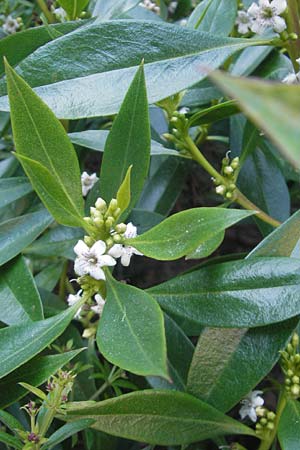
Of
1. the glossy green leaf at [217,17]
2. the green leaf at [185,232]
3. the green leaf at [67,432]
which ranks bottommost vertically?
the green leaf at [67,432]

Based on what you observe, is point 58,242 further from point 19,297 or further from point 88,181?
point 19,297

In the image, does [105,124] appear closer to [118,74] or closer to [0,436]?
[118,74]

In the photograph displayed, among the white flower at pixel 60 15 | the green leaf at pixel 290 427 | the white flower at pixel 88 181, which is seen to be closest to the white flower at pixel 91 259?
the green leaf at pixel 290 427

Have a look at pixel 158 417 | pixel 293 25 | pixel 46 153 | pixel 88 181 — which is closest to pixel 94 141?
pixel 88 181

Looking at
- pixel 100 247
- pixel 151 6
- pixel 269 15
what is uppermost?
pixel 269 15

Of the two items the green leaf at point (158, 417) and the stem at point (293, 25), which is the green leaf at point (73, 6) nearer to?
the stem at point (293, 25)

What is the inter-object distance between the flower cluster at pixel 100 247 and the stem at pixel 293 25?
1.42 feet

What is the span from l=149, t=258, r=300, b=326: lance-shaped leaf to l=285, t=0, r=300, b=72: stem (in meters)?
0.40

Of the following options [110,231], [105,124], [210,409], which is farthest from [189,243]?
[105,124]

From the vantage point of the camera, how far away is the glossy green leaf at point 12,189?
3.87ft

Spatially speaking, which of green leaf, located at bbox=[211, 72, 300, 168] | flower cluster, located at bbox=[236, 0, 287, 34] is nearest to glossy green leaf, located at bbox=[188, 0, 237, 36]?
flower cluster, located at bbox=[236, 0, 287, 34]

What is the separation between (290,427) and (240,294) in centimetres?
21

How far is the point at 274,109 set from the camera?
27cm

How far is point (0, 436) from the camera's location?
2.69ft
